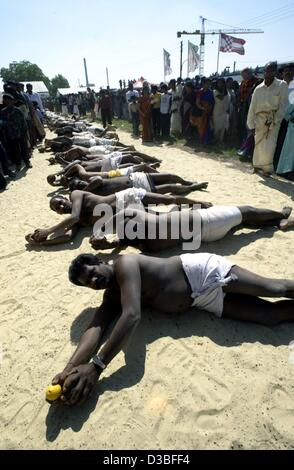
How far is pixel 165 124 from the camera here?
39.9 ft

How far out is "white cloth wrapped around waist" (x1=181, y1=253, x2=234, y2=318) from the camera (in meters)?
2.56

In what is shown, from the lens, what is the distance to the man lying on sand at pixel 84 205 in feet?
14.4

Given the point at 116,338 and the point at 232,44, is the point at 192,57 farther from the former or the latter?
the point at 116,338

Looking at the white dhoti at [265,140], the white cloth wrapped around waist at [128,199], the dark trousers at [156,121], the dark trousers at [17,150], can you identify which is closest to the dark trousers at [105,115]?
the dark trousers at [156,121]

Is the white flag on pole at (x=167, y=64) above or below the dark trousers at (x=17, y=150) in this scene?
above

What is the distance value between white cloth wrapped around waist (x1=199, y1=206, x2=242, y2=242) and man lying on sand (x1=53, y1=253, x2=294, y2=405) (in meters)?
1.05

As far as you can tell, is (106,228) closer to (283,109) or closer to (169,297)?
(169,297)

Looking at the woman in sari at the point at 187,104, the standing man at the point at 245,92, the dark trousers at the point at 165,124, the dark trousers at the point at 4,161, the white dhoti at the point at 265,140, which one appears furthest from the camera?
the dark trousers at the point at 165,124

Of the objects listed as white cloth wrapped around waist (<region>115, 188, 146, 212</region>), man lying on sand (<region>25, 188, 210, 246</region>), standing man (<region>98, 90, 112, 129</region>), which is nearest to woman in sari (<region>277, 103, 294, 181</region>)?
man lying on sand (<region>25, 188, 210, 246</region>)

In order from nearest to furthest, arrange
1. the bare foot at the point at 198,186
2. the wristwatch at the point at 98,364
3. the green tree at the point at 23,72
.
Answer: the wristwatch at the point at 98,364 < the bare foot at the point at 198,186 < the green tree at the point at 23,72

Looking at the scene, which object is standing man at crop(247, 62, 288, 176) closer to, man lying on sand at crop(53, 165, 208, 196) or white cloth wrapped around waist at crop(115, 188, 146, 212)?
man lying on sand at crop(53, 165, 208, 196)

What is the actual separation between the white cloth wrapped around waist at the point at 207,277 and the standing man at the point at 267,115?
471cm

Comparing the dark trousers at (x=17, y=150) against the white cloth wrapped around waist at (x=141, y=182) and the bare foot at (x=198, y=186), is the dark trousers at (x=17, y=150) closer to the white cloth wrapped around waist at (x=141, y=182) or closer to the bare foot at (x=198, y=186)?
the white cloth wrapped around waist at (x=141, y=182)
